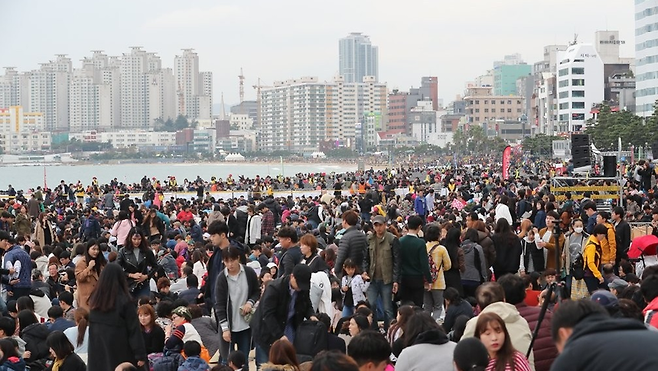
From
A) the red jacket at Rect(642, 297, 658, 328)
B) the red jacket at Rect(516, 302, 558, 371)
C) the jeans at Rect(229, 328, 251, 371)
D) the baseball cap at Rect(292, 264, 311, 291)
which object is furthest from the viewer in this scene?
the jeans at Rect(229, 328, 251, 371)

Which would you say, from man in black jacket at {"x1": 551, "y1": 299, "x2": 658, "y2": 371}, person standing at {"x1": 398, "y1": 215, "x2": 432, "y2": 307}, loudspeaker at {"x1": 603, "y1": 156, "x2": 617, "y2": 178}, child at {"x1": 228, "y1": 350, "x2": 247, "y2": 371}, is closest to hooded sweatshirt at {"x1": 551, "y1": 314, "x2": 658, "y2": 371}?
man in black jacket at {"x1": 551, "y1": 299, "x2": 658, "y2": 371}

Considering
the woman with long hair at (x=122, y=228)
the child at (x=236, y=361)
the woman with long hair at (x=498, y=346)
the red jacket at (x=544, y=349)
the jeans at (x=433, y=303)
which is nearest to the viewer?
the woman with long hair at (x=498, y=346)

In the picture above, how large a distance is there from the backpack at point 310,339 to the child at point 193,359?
0.70 meters

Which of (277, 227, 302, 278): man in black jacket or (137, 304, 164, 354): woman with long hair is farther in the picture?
(277, 227, 302, 278): man in black jacket

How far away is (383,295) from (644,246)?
10.1 feet

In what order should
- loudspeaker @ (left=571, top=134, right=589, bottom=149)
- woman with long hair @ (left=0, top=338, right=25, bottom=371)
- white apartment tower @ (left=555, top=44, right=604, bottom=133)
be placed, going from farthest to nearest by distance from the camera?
1. white apartment tower @ (left=555, top=44, right=604, bottom=133)
2. loudspeaker @ (left=571, top=134, right=589, bottom=149)
3. woman with long hair @ (left=0, top=338, right=25, bottom=371)

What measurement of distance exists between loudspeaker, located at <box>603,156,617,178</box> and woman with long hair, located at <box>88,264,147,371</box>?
1701 cm

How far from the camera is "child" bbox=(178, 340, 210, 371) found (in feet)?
24.4

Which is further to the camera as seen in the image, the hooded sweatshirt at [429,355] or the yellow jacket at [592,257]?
the yellow jacket at [592,257]

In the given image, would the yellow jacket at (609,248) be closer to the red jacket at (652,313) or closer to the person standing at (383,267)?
the person standing at (383,267)

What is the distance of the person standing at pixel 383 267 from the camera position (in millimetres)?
10109

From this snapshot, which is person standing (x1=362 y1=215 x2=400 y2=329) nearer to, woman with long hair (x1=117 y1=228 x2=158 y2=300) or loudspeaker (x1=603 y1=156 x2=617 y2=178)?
woman with long hair (x1=117 y1=228 x2=158 y2=300)

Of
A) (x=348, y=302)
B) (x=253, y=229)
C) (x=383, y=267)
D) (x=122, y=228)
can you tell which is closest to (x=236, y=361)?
(x=383, y=267)

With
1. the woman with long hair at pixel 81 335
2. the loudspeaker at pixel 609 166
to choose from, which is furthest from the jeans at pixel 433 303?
the loudspeaker at pixel 609 166
